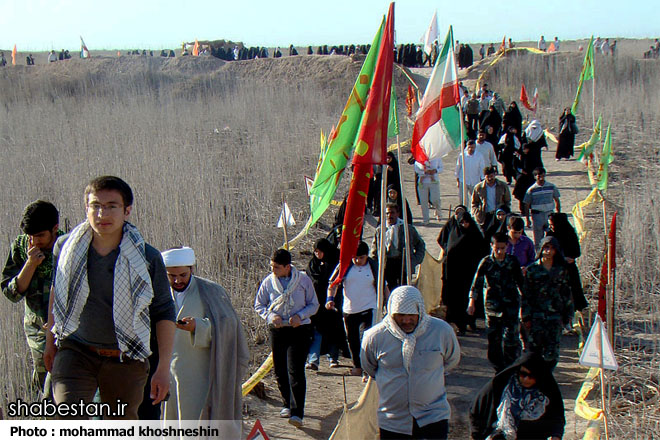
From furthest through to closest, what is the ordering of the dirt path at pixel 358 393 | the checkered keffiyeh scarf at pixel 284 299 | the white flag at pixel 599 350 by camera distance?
the dirt path at pixel 358 393, the checkered keffiyeh scarf at pixel 284 299, the white flag at pixel 599 350

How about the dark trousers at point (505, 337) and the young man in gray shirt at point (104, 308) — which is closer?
the young man in gray shirt at point (104, 308)

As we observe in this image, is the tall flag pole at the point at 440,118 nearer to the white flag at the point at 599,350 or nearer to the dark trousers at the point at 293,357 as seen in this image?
the dark trousers at the point at 293,357

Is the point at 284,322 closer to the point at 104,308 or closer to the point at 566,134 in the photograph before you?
the point at 104,308

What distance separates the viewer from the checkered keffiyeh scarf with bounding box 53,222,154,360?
3385 millimetres

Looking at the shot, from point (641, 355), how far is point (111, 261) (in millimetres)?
5513

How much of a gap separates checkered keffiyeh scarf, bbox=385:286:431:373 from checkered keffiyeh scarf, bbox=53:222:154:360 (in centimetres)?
150

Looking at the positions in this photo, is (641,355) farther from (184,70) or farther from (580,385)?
(184,70)

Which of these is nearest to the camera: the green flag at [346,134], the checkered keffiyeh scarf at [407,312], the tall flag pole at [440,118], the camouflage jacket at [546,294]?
the checkered keffiyeh scarf at [407,312]

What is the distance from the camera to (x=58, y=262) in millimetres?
3488

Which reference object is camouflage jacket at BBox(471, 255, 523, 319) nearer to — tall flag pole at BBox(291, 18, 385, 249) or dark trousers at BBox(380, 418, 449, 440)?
tall flag pole at BBox(291, 18, 385, 249)

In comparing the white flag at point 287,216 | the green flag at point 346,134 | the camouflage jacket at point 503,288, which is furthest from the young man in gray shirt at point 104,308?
the white flag at point 287,216

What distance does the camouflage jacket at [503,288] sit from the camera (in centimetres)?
653

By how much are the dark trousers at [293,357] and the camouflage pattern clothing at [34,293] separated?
6.23ft

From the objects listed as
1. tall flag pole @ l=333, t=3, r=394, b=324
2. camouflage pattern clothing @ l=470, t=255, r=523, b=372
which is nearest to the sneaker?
tall flag pole @ l=333, t=3, r=394, b=324
